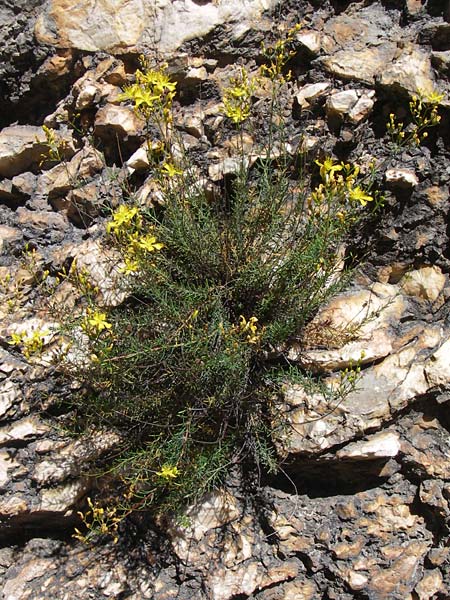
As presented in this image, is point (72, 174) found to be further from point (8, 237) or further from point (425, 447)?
point (425, 447)

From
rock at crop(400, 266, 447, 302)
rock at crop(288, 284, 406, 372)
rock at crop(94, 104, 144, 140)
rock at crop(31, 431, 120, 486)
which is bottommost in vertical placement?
rock at crop(31, 431, 120, 486)

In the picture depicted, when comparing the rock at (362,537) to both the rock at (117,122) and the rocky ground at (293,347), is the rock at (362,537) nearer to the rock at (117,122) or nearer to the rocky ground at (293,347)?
the rocky ground at (293,347)

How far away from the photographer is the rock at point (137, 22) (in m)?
3.74

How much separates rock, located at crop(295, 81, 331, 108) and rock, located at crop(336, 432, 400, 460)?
2.03 meters

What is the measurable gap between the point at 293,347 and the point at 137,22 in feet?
7.48

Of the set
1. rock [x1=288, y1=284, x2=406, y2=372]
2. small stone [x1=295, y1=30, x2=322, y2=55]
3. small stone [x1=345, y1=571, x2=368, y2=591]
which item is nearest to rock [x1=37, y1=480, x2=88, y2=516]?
rock [x1=288, y1=284, x2=406, y2=372]

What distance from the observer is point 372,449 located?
324cm

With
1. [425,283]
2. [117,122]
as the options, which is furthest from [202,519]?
[117,122]

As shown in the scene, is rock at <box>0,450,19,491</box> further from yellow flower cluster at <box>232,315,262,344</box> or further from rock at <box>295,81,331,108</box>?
rock at <box>295,81,331,108</box>

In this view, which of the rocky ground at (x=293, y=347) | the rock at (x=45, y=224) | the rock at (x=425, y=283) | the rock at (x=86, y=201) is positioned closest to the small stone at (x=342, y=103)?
the rocky ground at (x=293, y=347)

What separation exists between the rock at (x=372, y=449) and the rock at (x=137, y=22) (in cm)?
261

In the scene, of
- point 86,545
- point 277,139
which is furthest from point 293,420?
point 277,139

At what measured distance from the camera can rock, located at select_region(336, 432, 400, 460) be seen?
10.6 feet

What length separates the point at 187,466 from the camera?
3.13 metres
